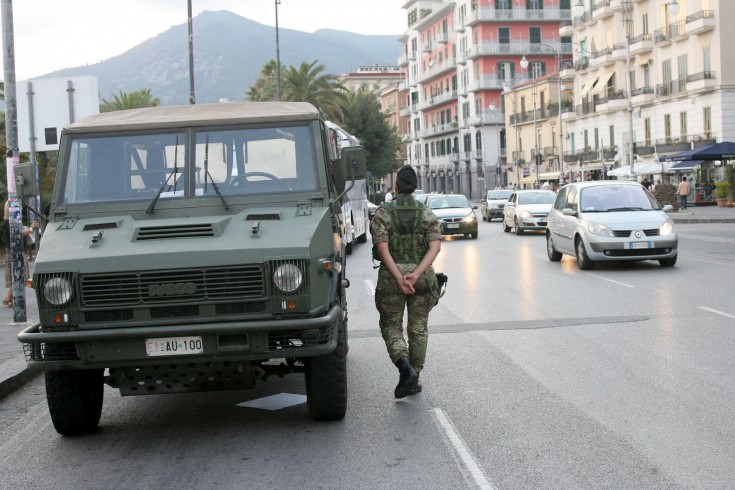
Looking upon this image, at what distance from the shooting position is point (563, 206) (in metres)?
22.0

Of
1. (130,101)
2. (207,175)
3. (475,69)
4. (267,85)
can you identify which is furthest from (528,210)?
(475,69)

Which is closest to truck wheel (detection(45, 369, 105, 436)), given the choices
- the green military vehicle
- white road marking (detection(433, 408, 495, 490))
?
the green military vehicle

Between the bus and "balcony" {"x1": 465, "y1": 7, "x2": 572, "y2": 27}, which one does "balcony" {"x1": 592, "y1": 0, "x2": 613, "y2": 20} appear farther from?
the bus

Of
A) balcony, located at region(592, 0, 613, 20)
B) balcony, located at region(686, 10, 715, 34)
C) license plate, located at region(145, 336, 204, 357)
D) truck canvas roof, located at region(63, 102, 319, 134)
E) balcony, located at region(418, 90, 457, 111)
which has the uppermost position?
balcony, located at region(592, 0, 613, 20)

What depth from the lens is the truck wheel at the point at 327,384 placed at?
7.35 meters

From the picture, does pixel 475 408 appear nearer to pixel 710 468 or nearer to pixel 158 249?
pixel 710 468

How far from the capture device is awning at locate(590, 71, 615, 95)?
67919mm

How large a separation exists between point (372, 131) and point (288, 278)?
8919 cm

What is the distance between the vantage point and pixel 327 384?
24.2 feet

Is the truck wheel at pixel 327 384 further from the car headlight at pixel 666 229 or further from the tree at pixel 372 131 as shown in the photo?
Answer: the tree at pixel 372 131

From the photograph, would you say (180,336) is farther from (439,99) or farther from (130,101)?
(439,99)

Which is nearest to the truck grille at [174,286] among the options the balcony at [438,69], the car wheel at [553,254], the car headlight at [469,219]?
the car wheel at [553,254]

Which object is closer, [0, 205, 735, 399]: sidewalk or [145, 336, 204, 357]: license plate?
[145, 336, 204, 357]: license plate

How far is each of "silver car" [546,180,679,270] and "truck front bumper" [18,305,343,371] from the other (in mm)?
13459
